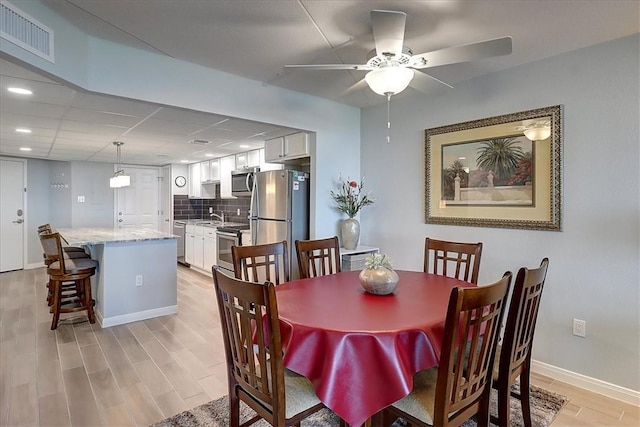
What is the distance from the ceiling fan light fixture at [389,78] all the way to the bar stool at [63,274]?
3.29m

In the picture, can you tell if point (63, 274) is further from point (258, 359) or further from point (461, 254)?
point (461, 254)

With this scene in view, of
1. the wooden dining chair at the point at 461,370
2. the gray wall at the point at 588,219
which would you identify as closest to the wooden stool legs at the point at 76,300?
the wooden dining chair at the point at 461,370

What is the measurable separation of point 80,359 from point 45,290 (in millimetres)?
2867

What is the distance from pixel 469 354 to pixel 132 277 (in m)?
3.53

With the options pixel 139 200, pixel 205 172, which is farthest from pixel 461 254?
pixel 139 200

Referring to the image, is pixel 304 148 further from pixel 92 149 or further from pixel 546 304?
pixel 92 149

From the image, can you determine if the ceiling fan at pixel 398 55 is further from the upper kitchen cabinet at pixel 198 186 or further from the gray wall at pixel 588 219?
the upper kitchen cabinet at pixel 198 186

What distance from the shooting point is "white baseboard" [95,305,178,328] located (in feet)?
11.6

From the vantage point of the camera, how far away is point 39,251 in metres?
6.39

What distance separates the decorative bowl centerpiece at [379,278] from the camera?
1861 mm

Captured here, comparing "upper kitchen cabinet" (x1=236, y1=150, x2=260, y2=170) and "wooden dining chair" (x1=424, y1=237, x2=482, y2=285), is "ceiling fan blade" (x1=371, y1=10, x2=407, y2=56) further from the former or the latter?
"upper kitchen cabinet" (x1=236, y1=150, x2=260, y2=170)

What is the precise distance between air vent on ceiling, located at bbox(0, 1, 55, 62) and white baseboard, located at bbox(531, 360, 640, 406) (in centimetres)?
397

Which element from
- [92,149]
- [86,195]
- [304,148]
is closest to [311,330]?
[304,148]

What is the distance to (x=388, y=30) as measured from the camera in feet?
5.68
